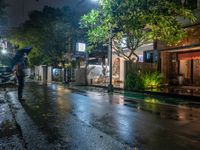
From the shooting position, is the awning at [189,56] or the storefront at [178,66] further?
the storefront at [178,66]

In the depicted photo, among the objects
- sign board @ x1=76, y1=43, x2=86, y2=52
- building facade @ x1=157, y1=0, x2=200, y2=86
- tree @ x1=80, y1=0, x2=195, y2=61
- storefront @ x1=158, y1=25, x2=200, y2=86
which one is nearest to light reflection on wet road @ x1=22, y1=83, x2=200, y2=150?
tree @ x1=80, y1=0, x2=195, y2=61

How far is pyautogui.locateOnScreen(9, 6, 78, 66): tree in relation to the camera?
3403 cm

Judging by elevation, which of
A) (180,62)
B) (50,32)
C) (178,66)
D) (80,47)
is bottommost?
(178,66)

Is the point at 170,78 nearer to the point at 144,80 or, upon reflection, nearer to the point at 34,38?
the point at 144,80

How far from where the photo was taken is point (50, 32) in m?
37.8

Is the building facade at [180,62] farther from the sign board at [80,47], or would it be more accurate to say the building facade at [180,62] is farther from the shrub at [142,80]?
the sign board at [80,47]

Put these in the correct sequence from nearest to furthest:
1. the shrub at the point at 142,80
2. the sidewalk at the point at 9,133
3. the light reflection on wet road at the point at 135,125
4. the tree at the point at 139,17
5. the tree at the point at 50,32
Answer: the sidewalk at the point at 9,133
the light reflection on wet road at the point at 135,125
the tree at the point at 139,17
the shrub at the point at 142,80
the tree at the point at 50,32

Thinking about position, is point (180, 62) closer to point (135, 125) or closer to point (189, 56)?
point (189, 56)

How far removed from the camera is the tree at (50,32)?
112 feet

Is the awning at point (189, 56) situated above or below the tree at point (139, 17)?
below

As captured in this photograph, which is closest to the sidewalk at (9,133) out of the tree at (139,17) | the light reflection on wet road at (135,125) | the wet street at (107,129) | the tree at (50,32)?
the wet street at (107,129)

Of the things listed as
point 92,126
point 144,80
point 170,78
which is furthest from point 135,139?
point 170,78

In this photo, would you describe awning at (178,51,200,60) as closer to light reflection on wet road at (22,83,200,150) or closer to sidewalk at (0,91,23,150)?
light reflection on wet road at (22,83,200,150)

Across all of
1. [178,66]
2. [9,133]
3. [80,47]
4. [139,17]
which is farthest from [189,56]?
[9,133]
